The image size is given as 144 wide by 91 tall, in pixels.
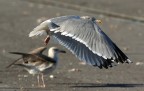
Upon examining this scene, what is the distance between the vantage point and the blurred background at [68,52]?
1005cm

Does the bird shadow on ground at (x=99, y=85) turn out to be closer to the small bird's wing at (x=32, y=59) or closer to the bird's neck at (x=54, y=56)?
the bird's neck at (x=54, y=56)

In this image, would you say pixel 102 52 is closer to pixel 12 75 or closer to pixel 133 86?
pixel 133 86

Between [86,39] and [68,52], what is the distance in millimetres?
4632

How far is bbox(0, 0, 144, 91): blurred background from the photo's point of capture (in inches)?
396

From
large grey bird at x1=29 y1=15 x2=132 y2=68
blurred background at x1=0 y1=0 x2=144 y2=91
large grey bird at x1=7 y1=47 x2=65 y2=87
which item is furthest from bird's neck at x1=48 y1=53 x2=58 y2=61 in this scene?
large grey bird at x1=29 y1=15 x2=132 y2=68

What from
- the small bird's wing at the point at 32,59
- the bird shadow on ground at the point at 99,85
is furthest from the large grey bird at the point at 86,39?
the bird shadow on ground at the point at 99,85

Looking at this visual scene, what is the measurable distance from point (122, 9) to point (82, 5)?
1.68 meters

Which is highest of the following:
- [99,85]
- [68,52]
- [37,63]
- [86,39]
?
[68,52]

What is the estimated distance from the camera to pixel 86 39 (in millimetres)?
8680

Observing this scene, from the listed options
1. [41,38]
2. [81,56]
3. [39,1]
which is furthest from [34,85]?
[39,1]

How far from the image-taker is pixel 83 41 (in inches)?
341

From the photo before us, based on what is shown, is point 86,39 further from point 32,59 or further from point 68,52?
point 68,52

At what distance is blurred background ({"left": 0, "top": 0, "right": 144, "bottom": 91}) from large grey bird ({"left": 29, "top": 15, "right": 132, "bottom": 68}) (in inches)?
27.5

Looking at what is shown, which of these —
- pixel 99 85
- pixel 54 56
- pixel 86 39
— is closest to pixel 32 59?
pixel 54 56
